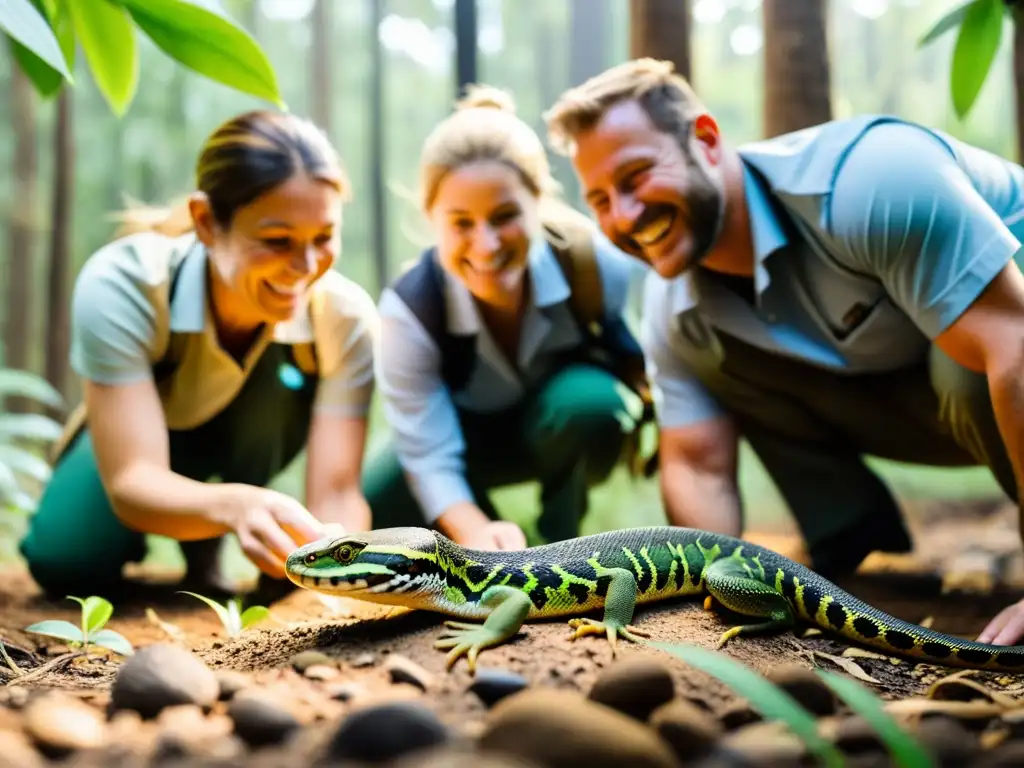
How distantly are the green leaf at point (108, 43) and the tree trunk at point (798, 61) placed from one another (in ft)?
8.61

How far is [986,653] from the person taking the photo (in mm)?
2176

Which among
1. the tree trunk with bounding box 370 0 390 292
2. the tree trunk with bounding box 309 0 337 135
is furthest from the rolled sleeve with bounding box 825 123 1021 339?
the tree trunk with bounding box 309 0 337 135

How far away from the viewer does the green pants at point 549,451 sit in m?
3.40

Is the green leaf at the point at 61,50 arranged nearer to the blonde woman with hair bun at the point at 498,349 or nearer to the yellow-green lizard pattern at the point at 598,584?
the blonde woman with hair bun at the point at 498,349

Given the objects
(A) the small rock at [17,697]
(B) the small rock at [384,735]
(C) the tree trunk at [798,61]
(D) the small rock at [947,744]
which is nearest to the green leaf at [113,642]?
(A) the small rock at [17,697]

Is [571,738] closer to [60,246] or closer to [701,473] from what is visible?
[701,473]

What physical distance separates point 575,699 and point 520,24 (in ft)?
16.2

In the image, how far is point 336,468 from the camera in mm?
3115

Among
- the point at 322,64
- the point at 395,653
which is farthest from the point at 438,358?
the point at 322,64

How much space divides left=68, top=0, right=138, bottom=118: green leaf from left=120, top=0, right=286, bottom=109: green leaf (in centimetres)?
16

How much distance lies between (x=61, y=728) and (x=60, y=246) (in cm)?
581

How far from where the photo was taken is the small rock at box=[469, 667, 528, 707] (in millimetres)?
1584

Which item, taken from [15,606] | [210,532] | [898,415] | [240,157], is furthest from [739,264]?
[15,606]

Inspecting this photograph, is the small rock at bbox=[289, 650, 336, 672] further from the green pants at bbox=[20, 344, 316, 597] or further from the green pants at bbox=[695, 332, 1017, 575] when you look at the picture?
the green pants at bbox=[695, 332, 1017, 575]
